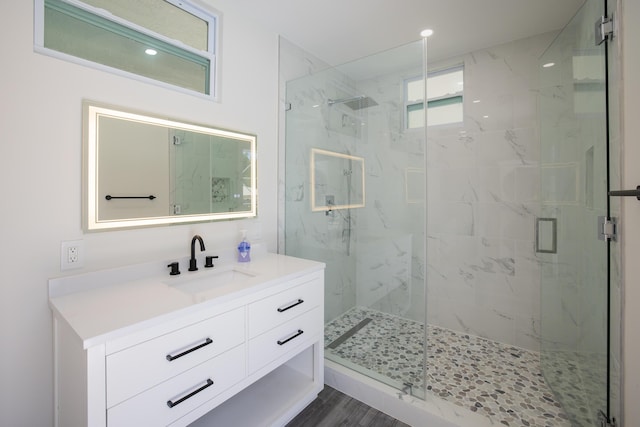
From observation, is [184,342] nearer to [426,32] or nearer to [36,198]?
[36,198]

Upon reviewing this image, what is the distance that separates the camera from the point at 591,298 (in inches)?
55.6

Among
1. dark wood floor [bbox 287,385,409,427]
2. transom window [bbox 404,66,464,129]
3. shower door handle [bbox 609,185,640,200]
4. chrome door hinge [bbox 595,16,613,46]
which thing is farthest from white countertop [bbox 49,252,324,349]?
transom window [bbox 404,66,464,129]

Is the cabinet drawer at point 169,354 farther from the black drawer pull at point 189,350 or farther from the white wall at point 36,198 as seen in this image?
the white wall at point 36,198

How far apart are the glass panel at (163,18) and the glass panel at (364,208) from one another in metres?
0.78

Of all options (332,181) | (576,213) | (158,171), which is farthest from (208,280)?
(576,213)

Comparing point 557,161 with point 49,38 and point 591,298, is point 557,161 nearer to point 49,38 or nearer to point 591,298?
point 591,298

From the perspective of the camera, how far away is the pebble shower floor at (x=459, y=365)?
170 centimetres

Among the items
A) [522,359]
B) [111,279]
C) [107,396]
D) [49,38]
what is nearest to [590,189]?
[522,359]

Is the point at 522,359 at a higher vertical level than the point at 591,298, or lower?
lower

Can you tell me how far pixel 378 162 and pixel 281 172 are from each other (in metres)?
0.78

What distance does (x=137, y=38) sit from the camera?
154 centimetres

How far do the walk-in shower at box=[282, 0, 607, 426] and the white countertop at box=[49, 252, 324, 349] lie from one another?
725 mm

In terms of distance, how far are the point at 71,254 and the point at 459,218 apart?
2.74 meters

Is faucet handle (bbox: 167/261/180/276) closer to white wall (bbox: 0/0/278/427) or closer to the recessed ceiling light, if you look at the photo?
white wall (bbox: 0/0/278/427)
